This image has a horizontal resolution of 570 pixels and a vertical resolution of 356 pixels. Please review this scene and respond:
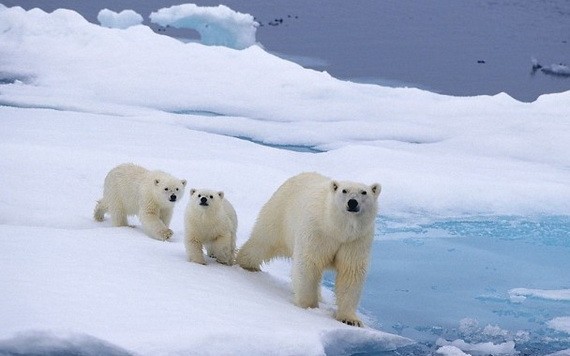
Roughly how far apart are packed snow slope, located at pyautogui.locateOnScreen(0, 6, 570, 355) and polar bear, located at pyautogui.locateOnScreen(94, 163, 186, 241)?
0.16 meters

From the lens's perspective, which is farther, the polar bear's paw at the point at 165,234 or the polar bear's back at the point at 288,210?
the polar bear's paw at the point at 165,234

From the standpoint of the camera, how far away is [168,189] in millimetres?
5484

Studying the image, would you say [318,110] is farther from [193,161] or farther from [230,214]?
[230,214]

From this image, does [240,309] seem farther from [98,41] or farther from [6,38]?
[6,38]

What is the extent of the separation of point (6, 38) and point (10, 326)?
1359 cm

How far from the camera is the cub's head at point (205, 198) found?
4.72m

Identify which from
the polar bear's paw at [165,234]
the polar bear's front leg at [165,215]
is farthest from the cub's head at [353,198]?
the polar bear's front leg at [165,215]

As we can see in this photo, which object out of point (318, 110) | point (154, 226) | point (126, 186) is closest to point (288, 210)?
point (154, 226)

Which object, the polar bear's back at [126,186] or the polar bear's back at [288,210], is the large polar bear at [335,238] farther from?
the polar bear's back at [126,186]

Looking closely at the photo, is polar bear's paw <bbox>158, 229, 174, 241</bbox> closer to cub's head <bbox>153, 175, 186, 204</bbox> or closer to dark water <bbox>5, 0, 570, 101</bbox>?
cub's head <bbox>153, 175, 186, 204</bbox>

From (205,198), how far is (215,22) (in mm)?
14466

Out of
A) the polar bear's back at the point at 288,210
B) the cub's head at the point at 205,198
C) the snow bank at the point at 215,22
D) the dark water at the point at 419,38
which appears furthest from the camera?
the dark water at the point at 419,38

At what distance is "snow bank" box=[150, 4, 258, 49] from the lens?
18453 millimetres

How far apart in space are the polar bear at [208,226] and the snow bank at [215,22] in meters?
13.7
